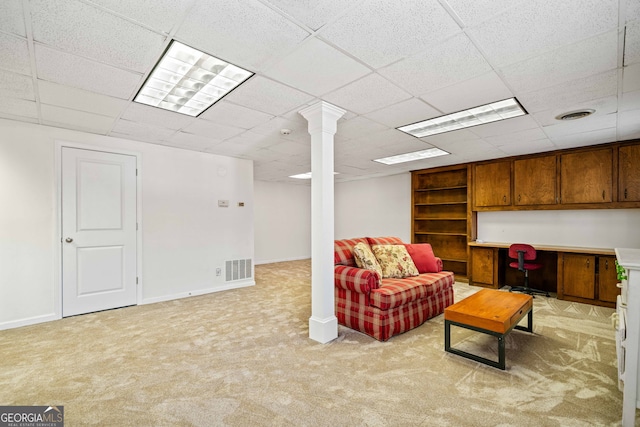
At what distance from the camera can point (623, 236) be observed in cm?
420

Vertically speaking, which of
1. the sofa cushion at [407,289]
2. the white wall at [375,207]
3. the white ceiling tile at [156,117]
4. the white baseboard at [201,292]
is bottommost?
the white baseboard at [201,292]

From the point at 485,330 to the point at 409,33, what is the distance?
7.41 ft

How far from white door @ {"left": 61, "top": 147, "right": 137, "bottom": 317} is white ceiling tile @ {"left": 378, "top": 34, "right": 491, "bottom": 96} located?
3.73 m

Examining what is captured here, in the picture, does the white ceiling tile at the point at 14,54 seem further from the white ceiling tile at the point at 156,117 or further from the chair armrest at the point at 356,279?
the chair armrest at the point at 356,279

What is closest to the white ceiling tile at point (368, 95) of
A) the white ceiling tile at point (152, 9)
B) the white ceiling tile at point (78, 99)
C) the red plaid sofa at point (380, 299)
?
the white ceiling tile at point (152, 9)

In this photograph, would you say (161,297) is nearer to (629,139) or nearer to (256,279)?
(256,279)

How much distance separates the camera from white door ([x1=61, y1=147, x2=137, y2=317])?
3.58 metres

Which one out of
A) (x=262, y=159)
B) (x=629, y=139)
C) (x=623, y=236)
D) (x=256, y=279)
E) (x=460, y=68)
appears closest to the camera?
(x=460, y=68)

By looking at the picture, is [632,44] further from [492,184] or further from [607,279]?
[492,184]

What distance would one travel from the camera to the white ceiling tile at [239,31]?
1.53 m

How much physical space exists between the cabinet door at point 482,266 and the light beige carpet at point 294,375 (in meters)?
1.54

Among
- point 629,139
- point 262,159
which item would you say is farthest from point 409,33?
point 629,139

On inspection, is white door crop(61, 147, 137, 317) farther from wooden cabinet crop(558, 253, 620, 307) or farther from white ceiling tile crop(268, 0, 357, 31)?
wooden cabinet crop(558, 253, 620, 307)

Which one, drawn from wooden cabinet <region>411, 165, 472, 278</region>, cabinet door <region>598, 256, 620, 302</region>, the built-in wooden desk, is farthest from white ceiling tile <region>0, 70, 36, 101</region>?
cabinet door <region>598, 256, 620, 302</region>
